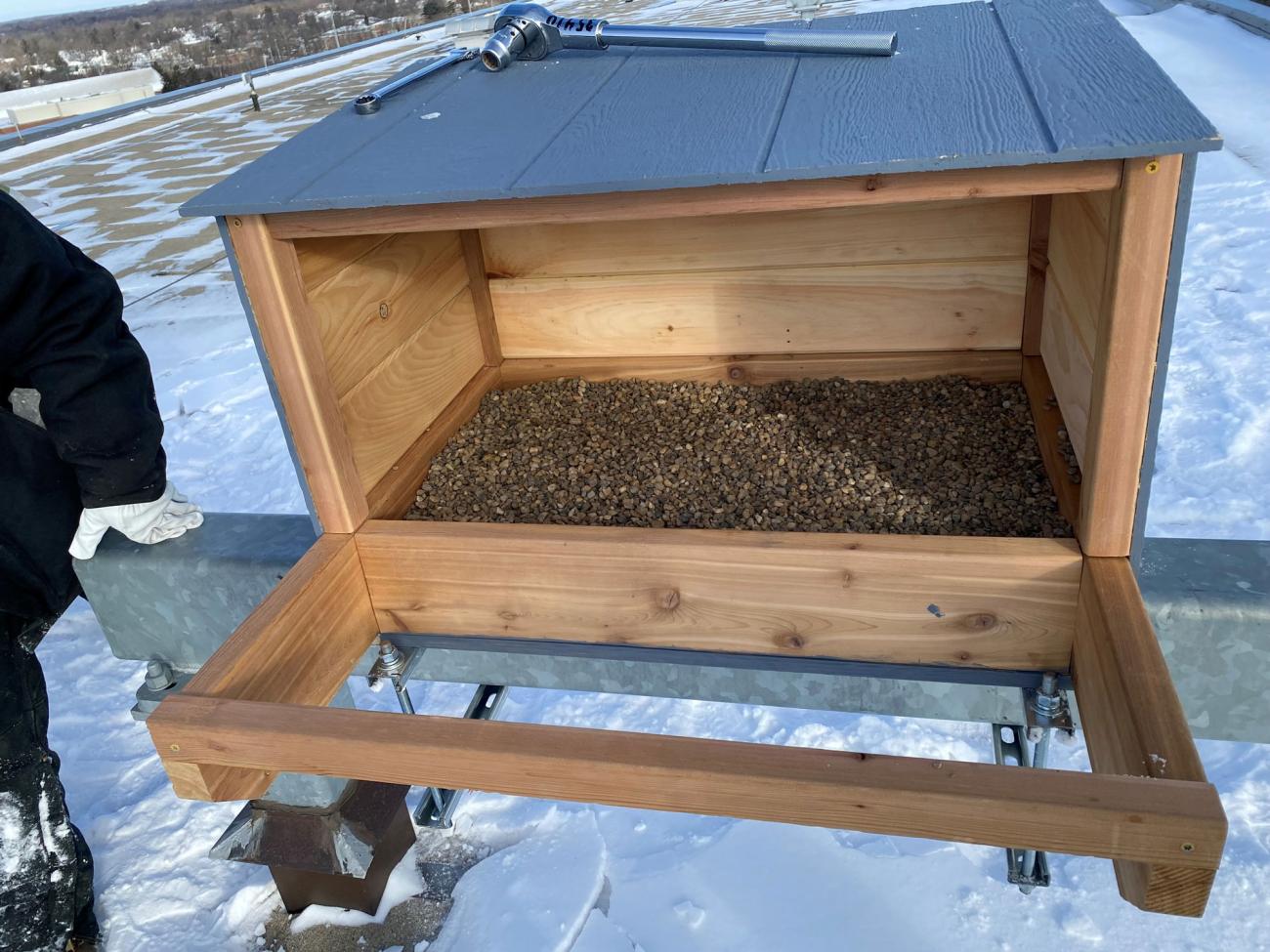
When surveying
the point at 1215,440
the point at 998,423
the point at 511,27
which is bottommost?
the point at 1215,440

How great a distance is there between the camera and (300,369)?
1.11 m

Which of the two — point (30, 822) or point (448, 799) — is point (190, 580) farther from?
point (30, 822)

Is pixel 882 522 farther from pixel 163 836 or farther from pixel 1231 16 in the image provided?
pixel 1231 16

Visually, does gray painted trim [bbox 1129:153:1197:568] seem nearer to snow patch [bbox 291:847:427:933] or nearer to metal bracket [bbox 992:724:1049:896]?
metal bracket [bbox 992:724:1049:896]

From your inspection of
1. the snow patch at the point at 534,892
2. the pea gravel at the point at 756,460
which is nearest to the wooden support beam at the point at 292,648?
the pea gravel at the point at 756,460

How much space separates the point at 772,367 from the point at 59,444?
3.52 ft

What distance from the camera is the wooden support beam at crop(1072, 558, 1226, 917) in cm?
71

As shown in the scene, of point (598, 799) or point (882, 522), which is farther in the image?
point (882, 522)

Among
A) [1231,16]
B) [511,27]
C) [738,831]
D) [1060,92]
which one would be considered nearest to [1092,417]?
[1060,92]

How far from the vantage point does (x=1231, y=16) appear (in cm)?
778

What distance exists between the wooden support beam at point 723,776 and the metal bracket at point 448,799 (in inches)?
16.1

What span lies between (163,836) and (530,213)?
1966mm

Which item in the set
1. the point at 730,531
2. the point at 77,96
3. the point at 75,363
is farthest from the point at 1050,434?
the point at 77,96

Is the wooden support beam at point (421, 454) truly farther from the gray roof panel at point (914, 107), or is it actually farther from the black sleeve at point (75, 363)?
the gray roof panel at point (914, 107)
